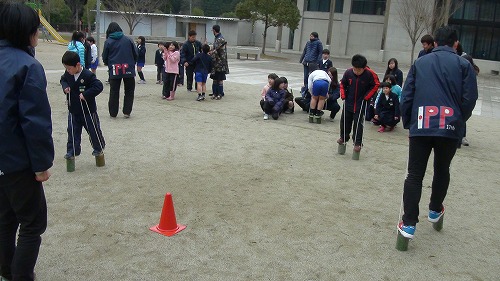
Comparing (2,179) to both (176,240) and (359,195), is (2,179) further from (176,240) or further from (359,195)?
(359,195)

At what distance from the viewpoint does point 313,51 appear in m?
13.4

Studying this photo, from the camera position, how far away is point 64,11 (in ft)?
174

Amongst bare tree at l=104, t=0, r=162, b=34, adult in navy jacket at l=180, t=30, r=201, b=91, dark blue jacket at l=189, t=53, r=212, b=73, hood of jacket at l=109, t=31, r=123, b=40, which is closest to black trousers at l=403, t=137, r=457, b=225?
hood of jacket at l=109, t=31, r=123, b=40

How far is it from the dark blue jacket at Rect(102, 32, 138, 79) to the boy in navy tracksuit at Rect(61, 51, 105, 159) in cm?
309

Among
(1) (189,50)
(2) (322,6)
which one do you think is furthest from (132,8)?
(1) (189,50)

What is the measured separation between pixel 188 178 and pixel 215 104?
19.7 feet

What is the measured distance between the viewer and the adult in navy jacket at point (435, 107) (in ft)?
12.7

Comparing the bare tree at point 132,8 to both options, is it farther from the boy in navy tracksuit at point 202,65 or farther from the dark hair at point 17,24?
the dark hair at point 17,24

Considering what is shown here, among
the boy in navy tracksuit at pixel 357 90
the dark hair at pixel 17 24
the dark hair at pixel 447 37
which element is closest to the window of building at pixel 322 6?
the boy in navy tracksuit at pixel 357 90

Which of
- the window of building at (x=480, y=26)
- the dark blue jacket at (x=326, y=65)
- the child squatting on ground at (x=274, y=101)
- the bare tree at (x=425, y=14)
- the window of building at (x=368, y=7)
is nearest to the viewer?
the child squatting on ground at (x=274, y=101)

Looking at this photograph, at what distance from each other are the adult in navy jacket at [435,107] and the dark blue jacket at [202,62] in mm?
8278

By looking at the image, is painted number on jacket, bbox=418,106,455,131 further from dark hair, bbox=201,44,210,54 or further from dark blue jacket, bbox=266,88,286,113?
dark hair, bbox=201,44,210,54

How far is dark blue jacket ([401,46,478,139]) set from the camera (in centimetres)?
385

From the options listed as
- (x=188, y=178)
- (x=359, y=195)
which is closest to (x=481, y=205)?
(x=359, y=195)
